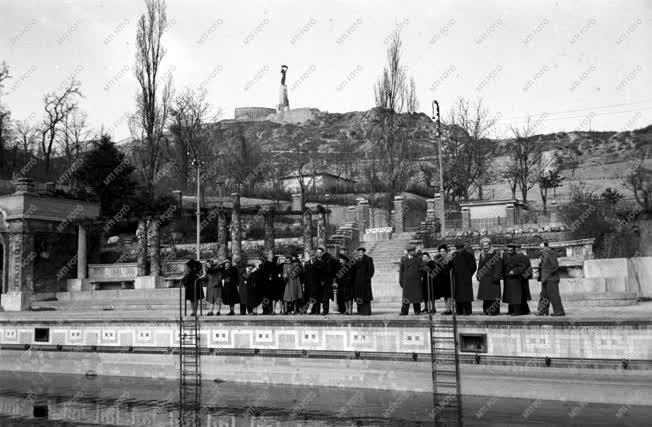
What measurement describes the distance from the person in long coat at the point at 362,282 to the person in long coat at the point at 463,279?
215 cm

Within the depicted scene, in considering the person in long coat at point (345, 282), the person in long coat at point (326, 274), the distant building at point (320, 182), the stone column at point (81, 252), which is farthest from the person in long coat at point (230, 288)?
the distant building at point (320, 182)

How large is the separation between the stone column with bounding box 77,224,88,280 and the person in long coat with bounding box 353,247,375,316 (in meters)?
16.4

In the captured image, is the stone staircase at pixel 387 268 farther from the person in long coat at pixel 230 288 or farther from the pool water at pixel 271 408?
the pool water at pixel 271 408

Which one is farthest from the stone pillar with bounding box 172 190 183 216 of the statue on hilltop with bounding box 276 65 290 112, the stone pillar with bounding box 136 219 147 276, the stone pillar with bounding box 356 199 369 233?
the statue on hilltop with bounding box 276 65 290 112

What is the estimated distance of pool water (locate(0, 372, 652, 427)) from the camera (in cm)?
1139

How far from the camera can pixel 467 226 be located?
38.2 metres

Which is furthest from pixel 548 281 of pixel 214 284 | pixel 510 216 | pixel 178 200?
pixel 178 200

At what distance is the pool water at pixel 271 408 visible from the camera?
1139 cm

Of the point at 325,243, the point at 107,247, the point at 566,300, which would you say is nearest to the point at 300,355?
the point at 566,300

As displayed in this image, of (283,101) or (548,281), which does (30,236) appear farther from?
(283,101)

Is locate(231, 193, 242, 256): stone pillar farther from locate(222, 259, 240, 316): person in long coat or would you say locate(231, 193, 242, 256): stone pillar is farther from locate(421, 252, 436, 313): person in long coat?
locate(421, 252, 436, 313): person in long coat

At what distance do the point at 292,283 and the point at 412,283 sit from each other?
3.45 meters

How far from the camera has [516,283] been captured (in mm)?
13930

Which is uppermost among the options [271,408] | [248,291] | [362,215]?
[362,215]
